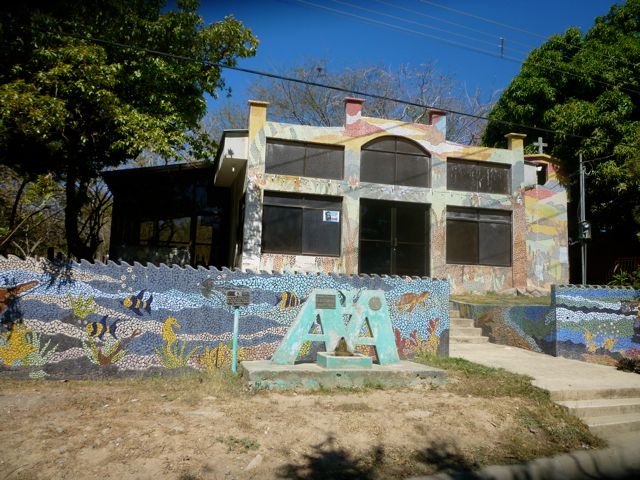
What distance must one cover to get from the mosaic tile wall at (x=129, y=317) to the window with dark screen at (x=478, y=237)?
29.8 ft

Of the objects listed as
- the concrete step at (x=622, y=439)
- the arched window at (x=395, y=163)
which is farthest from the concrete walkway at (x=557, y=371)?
the arched window at (x=395, y=163)

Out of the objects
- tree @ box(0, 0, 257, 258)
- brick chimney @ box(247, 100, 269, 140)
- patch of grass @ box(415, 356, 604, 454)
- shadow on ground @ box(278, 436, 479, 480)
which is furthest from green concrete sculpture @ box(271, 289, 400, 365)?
brick chimney @ box(247, 100, 269, 140)

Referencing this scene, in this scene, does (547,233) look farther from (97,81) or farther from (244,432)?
(244,432)

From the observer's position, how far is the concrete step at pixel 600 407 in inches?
247

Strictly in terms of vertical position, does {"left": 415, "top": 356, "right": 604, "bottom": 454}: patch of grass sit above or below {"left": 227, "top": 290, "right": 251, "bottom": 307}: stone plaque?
below

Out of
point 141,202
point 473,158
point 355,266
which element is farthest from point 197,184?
point 473,158

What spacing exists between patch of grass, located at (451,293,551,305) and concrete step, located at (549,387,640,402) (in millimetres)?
Result: 5291

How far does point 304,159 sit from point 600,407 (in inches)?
408

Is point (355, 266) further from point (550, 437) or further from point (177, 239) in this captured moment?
point (550, 437)

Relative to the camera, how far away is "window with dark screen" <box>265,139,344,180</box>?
14414 mm

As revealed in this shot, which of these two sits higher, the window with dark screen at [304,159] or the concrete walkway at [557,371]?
the window with dark screen at [304,159]

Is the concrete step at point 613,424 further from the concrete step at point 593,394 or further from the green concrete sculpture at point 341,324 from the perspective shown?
the green concrete sculpture at point 341,324

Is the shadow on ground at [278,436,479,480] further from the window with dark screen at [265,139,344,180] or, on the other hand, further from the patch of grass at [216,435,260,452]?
the window with dark screen at [265,139,344,180]

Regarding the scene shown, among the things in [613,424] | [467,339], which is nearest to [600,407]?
[613,424]
